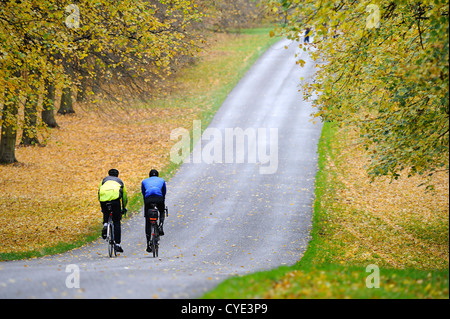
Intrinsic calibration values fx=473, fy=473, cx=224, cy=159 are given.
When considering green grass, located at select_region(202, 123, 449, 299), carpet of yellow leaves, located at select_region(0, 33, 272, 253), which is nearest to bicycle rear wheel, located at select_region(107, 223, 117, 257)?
carpet of yellow leaves, located at select_region(0, 33, 272, 253)

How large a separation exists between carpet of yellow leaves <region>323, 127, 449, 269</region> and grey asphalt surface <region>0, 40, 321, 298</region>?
3.52 feet

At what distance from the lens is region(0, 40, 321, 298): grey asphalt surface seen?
6793mm

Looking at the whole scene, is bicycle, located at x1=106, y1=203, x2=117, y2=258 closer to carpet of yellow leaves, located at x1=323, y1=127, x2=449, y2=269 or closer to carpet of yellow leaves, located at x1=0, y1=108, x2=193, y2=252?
carpet of yellow leaves, located at x1=0, y1=108, x2=193, y2=252

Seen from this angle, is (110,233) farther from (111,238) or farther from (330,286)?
(330,286)

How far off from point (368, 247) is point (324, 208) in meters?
→ 3.54

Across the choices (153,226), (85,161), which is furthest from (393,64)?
(85,161)

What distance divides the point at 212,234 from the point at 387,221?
17.5ft

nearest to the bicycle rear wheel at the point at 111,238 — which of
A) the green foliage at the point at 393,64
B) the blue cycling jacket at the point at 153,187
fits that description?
the blue cycling jacket at the point at 153,187

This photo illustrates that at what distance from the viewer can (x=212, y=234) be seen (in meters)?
13.3

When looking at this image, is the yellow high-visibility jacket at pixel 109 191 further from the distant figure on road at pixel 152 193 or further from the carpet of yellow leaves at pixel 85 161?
the carpet of yellow leaves at pixel 85 161

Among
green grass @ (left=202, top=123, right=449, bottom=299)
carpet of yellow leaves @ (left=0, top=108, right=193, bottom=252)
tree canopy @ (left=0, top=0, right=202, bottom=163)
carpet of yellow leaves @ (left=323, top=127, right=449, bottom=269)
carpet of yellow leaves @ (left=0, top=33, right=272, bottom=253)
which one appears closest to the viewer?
green grass @ (left=202, top=123, right=449, bottom=299)
